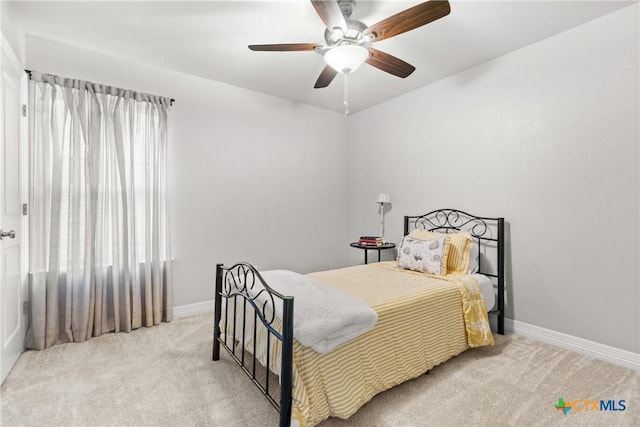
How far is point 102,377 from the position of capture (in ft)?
6.91

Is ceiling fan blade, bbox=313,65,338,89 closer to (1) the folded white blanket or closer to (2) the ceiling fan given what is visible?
(2) the ceiling fan

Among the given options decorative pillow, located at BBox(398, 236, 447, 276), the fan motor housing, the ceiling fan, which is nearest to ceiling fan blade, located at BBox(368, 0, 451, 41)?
the ceiling fan

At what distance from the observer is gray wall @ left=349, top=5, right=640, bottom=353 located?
2.27 meters

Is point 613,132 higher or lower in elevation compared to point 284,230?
higher

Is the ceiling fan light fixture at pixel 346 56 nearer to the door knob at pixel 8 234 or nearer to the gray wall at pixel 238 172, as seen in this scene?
the gray wall at pixel 238 172

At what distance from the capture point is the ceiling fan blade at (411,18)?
66.1 inches

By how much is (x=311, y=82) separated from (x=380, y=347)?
9.30 feet

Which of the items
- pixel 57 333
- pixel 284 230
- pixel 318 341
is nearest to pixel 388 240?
pixel 284 230

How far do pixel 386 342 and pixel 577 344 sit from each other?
5.82 feet

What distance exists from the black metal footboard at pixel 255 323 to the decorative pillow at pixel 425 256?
5.04ft

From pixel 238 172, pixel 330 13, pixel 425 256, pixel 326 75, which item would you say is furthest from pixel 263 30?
pixel 425 256

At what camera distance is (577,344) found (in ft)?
8.10

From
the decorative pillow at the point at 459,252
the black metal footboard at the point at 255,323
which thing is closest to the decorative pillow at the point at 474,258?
the decorative pillow at the point at 459,252

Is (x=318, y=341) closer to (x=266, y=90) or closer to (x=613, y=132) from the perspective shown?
(x=613, y=132)
